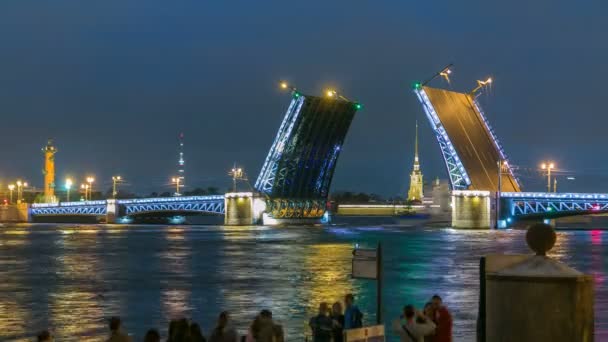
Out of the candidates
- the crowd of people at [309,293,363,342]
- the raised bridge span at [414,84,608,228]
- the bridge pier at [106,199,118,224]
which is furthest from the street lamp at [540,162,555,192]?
the crowd of people at [309,293,363,342]

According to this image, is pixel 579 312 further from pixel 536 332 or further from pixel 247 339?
pixel 247 339

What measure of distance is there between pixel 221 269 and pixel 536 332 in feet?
91.8

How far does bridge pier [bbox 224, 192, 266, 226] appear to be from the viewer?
101750 mm

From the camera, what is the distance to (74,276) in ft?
93.6

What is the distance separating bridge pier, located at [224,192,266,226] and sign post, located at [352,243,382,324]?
8965cm

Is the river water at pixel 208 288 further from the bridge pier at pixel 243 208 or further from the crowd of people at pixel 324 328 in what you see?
the bridge pier at pixel 243 208

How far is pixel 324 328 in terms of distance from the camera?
1032 cm

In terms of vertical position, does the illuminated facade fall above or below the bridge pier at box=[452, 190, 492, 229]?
above

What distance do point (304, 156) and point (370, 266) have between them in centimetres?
7327

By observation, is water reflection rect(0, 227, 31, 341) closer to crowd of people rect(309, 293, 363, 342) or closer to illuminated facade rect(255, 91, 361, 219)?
crowd of people rect(309, 293, 363, 342)

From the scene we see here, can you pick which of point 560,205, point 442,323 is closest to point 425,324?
point 442,323

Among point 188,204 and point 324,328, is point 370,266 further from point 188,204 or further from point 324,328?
point 188,204

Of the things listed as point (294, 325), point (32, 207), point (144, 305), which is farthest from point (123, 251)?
point (32, 207)

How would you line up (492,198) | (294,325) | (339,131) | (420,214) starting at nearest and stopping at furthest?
(294,325)
(339,131)
(492,198)
(420,214)
